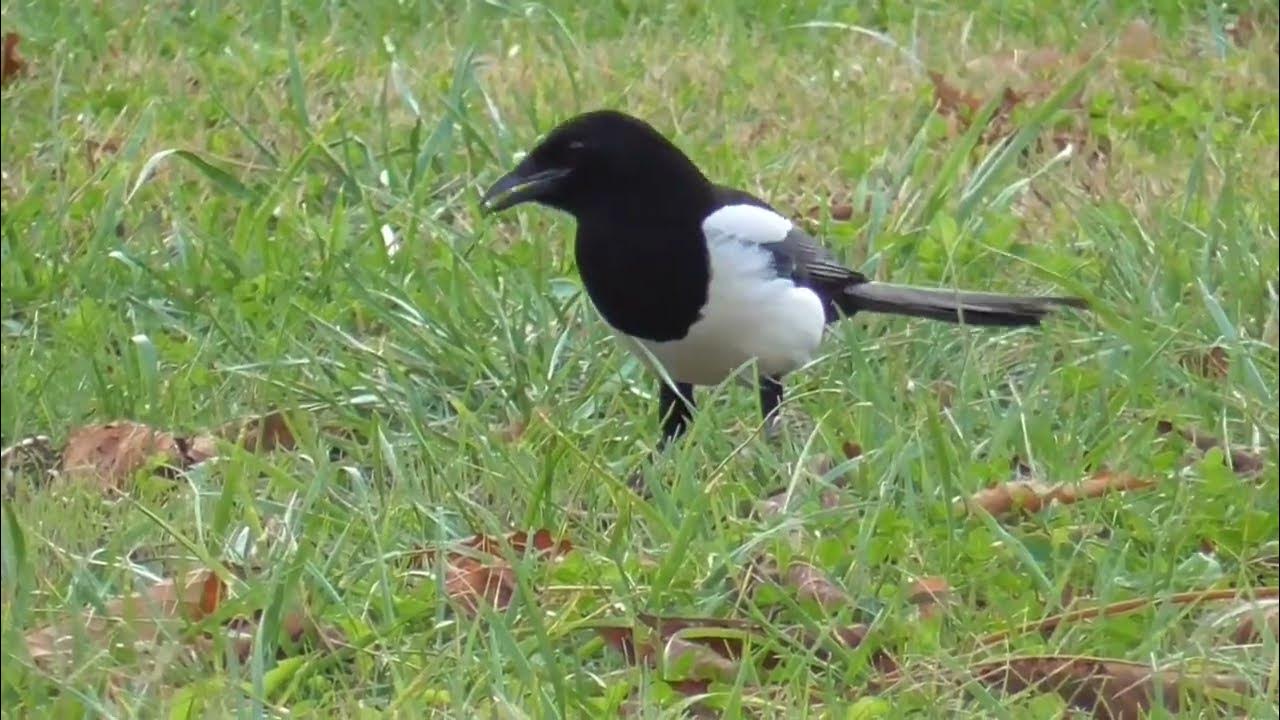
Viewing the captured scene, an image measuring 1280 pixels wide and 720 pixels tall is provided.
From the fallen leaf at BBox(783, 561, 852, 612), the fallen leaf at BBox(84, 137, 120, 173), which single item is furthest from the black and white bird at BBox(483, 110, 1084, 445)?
the fallen leaf at BBox(84, 137, 120, 173)

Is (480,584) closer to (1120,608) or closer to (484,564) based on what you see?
(484,564)

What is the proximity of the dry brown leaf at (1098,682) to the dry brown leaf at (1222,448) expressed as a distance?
742 mm

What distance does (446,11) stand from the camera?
609 cm

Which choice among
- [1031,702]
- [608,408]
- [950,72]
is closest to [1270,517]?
[1031,702]

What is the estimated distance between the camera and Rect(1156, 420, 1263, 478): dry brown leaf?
3.42m

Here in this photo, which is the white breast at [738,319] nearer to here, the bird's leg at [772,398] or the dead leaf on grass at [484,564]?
the bird's leg at [772,398]

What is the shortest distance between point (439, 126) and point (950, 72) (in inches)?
57.7

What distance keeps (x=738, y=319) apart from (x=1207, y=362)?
0.75m

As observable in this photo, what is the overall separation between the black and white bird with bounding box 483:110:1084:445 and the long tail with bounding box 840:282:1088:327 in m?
0.10

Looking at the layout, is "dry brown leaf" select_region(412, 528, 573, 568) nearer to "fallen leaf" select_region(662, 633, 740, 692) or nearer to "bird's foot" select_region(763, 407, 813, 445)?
"fallen leaf" select_region(662, 633, 740, 692)

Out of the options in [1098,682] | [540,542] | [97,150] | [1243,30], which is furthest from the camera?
[1243,30]

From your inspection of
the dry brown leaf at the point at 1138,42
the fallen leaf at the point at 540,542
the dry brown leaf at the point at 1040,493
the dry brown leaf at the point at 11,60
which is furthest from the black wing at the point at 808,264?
the dry brown leaf at the point at 11,60

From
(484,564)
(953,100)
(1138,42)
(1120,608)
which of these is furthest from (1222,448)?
(1138,42)

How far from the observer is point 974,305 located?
13.3 feet
